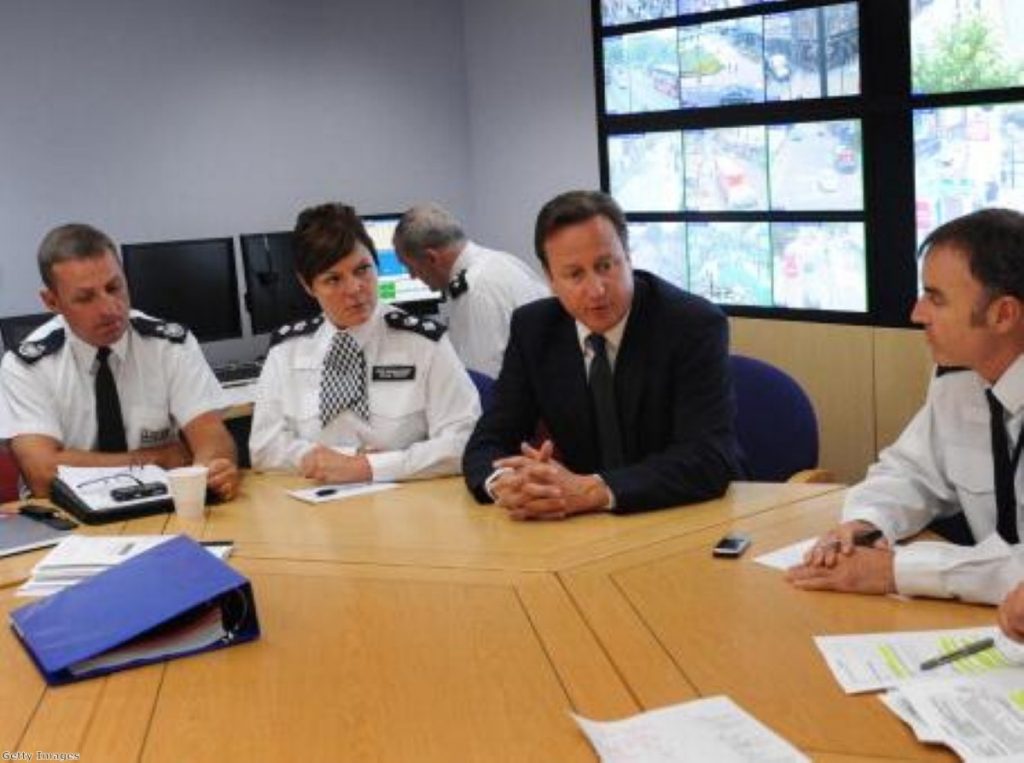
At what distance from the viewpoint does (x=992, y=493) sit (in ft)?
6.86

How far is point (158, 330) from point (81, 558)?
112 cm

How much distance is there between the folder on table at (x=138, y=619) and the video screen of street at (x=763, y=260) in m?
3.29

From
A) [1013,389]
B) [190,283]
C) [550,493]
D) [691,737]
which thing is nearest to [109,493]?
[550,493]

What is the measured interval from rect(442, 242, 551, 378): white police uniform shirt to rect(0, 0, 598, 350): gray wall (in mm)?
1323

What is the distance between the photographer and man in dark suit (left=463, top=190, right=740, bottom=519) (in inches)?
99.0

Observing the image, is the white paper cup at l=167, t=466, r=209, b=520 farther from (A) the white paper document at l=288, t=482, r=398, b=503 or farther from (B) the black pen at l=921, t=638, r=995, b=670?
(B) the black pen at l=921, t=638, r=995, b=670

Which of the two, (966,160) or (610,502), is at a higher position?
(966,160)

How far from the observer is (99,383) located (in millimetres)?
3107

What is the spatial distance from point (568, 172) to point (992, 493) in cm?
387

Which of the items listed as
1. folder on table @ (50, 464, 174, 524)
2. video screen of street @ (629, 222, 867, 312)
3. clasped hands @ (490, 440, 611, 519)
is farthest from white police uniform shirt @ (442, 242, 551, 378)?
clasped hands @ (490, 440, 611, 519)

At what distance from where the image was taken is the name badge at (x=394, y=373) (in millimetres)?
3018

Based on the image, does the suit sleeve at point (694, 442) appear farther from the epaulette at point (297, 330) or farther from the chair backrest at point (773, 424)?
the epaulette at point (297, 330)

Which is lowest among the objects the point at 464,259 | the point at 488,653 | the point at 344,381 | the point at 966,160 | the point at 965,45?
the point at 488,653

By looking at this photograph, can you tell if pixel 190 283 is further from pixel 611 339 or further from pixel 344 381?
pixel 611 339
